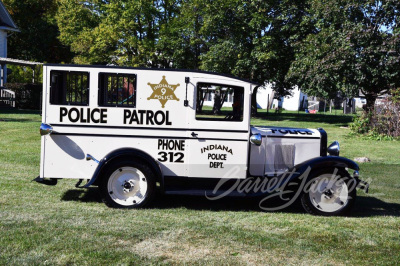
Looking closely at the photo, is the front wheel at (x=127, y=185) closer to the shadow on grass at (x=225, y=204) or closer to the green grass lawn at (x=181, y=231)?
the green grass lawn at (x=181, y=231)

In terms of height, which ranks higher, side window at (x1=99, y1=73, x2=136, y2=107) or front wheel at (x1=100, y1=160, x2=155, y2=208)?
side window at (x1=99, y1=73, x2=136, y2=107)

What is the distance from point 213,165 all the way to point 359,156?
8.46 metres

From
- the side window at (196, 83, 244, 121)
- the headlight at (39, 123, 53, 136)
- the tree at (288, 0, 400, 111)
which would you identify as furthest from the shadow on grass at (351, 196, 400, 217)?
the tree at (288, 0, 400, 111)

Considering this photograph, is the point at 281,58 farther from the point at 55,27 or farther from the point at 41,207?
the point at 55,27

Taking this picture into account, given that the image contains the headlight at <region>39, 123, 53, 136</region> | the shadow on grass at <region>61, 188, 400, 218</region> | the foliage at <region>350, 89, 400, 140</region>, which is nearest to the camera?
the headlight at <region>39, 123, 53, 136</region>

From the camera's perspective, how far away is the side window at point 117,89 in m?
6.72

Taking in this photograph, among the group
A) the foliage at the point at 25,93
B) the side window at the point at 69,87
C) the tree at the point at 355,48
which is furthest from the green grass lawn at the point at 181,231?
the foliage at the point at 25,93

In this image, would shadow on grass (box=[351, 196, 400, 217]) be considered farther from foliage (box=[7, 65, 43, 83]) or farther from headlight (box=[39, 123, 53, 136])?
foliage (box=[7, 65, 43, 83])

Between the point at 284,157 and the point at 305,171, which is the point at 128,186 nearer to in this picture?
the point at 284,157

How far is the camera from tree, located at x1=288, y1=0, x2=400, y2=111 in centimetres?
2245

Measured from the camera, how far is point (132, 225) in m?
5.88

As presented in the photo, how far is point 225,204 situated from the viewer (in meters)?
7.55

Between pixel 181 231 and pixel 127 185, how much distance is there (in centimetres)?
147

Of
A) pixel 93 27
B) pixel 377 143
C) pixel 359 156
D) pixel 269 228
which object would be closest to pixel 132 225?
pixel 269 228
